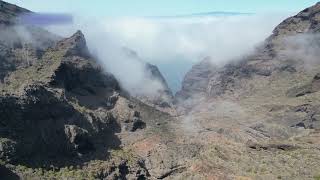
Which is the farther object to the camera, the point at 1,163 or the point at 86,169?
the point at 86,169

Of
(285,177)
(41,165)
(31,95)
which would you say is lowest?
(285,177)

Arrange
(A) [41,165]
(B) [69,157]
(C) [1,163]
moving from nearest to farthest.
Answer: (C) [1,163] < (A) [41,165] < (B) [69,157]

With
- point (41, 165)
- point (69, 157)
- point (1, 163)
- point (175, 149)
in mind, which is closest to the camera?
point (1, 163)

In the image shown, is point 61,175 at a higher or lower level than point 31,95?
lower

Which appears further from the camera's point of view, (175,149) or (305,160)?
(175,149)

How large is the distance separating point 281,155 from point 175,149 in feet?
92.9

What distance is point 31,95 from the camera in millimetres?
174750

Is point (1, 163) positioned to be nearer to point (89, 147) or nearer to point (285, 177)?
point (89, 147)

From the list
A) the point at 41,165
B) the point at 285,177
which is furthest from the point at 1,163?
the point at 285,177

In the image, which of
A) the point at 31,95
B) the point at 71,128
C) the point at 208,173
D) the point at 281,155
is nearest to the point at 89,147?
the point at 71,128

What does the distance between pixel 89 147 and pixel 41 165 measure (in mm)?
21755

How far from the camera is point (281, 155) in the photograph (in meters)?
182

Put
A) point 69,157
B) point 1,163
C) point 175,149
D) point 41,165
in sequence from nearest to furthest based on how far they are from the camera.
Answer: point 1,163
point 41,165
point 69,157
point 175,149

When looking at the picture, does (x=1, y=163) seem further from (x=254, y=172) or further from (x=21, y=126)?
(x=254, y=172)
